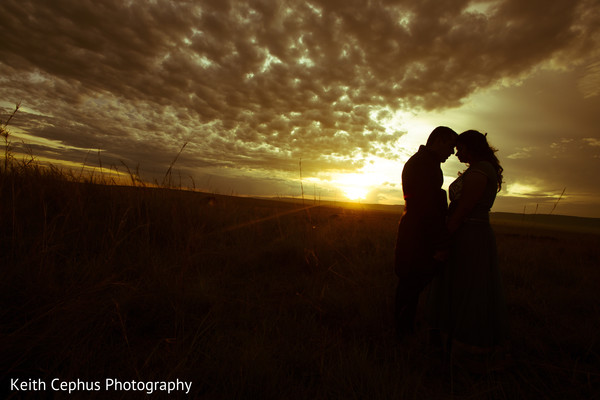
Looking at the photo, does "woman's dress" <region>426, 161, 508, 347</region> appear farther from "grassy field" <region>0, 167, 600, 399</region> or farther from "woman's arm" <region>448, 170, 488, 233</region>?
"grassy field" <region>0, 167, 600, 399</region>

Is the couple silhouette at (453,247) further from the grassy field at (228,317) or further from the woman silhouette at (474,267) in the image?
the grassy field at (228,317)

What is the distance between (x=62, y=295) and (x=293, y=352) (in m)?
2.02

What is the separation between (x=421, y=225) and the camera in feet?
8.79

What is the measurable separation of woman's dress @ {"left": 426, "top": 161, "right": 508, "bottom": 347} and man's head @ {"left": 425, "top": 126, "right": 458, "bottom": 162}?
31 cm

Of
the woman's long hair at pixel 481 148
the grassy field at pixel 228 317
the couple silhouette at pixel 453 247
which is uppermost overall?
the woman's long hair at pixel 481 148

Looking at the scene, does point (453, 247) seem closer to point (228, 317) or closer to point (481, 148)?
point (481, 148)

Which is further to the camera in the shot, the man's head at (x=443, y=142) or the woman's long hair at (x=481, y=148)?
the man's head at (x=443, y=142)

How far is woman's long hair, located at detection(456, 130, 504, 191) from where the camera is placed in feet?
8.82

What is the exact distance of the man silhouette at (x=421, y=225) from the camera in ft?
8.70

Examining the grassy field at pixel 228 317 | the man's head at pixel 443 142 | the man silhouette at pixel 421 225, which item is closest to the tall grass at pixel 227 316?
the grassy field at pixel 228 317

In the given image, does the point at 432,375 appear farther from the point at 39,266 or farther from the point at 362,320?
the point at 39,266

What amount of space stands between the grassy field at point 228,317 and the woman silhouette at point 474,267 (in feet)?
1.08

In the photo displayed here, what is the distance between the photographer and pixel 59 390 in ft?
4.98

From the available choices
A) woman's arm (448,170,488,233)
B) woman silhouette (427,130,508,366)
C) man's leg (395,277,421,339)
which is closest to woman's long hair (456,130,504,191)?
woman silhouette (427,130,508,366)
